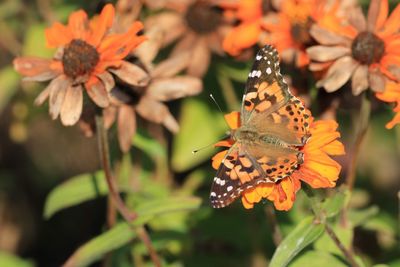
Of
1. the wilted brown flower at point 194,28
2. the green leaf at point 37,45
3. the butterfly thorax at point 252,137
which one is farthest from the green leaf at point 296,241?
the green leaf at point 37,45

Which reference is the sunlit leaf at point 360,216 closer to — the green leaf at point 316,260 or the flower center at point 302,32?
the green leaf at point 316,260

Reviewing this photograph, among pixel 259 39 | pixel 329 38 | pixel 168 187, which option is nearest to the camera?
pixel 329 38

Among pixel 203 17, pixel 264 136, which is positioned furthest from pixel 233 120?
pixel 203 17

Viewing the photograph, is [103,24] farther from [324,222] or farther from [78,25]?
[324,222]

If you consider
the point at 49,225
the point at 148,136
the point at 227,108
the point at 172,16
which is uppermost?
the point at 172,16

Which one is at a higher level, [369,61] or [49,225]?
[369,61]

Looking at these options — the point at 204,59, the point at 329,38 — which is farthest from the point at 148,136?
the point at 329,38

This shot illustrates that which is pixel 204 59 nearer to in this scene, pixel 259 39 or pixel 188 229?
pixel 259 39
